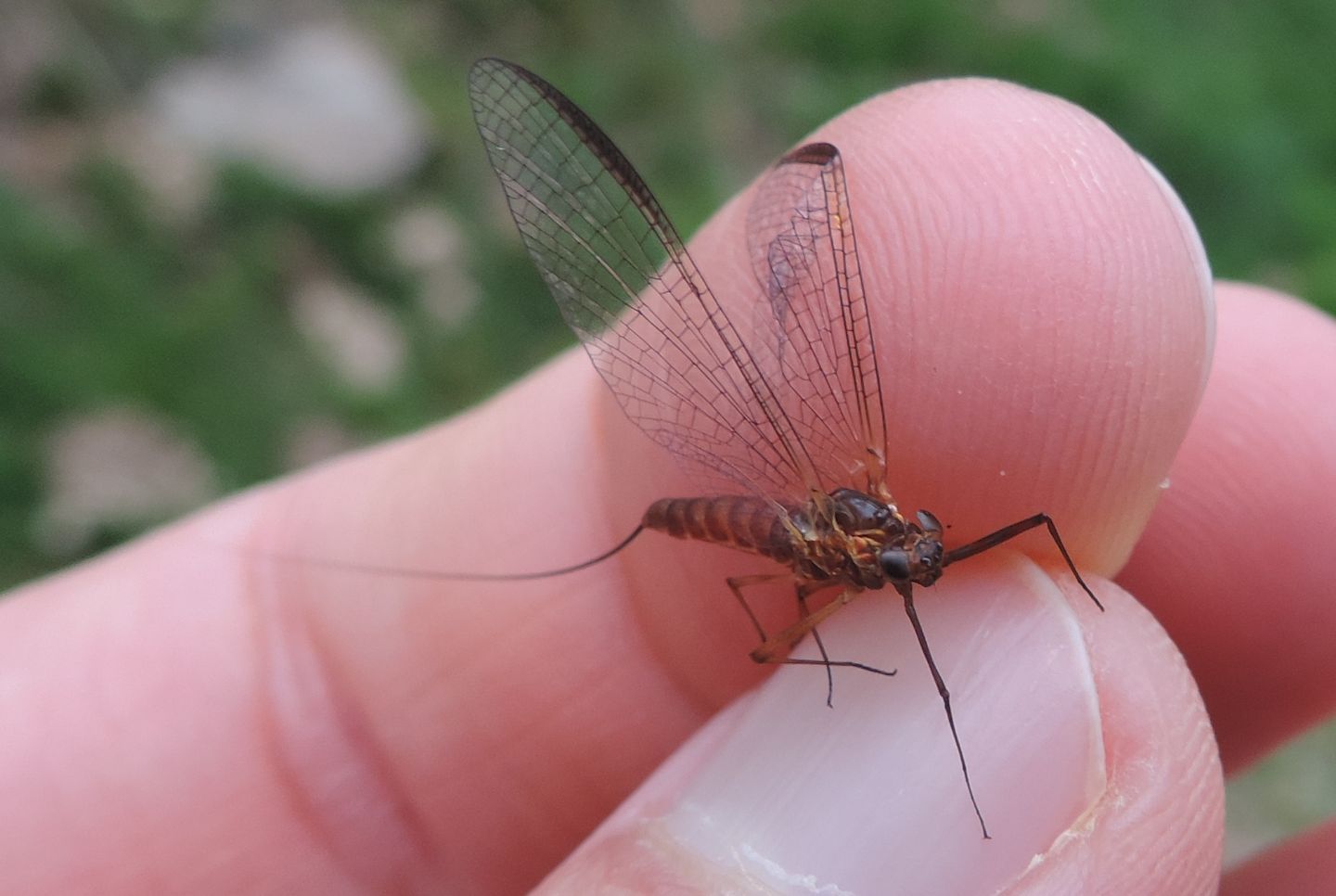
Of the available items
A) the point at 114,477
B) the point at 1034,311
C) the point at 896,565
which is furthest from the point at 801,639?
the point at 114,477

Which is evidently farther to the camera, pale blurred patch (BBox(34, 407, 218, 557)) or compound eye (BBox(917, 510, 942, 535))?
pale blurred patch (BBox(34, 407, 218, 557))

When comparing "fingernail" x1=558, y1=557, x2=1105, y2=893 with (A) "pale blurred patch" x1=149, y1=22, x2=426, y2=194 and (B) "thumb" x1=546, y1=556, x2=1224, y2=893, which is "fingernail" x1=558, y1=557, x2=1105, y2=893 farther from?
→ (A) "pale blurred patch" x1=149, y1=22, x2=426, y2=194

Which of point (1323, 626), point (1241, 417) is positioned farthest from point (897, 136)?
point (1323, 626)

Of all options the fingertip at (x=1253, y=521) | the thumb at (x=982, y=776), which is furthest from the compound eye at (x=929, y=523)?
the fingertip at (x=1253, y=521)

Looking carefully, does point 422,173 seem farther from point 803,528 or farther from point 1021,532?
point 1021,532

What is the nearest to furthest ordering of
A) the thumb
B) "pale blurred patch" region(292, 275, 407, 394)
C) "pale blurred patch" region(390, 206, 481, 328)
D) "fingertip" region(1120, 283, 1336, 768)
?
the thumb → "fingertip" region(1120, 283, 1336, 768) → "pale blurred patch" region(292, 275, 407, 394) → "pale blurred patch" region(390, 206, 481, 328)

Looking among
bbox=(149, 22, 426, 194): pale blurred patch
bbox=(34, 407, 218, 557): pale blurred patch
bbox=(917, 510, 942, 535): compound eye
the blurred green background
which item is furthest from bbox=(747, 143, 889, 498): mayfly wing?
bbox=(149, 22, 426, 194): pale blurred patch

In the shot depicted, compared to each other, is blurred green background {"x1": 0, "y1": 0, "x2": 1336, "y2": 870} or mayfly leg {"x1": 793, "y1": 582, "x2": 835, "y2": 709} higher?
blurred green background {"x1": 0, "y1": 0, "x2": 1336, "y2": 870}
